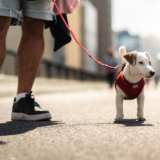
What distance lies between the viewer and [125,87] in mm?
2949

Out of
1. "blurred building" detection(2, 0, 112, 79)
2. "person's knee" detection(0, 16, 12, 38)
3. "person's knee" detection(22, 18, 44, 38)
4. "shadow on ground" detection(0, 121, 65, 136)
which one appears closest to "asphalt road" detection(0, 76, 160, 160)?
"shadow on ground" detection(0, 121, 65, 136)

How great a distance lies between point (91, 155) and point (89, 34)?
143ft

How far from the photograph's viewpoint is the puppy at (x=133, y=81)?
2938 millimetres

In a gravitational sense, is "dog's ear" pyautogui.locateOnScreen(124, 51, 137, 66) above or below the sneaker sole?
above

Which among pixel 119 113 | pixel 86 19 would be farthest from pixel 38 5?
pixel 86 19

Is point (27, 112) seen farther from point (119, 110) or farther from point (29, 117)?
point (119, 110)

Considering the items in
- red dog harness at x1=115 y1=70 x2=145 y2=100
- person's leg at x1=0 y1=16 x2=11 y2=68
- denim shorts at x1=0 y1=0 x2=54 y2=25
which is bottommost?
red dog harness at x1=115 y1=70 x2=145 y2=100

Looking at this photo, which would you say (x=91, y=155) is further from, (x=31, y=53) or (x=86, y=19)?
(x=86, y=19)

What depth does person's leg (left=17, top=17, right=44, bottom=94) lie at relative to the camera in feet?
9.91

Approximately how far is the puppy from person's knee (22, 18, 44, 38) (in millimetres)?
791

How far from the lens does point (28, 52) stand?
305 centimetres

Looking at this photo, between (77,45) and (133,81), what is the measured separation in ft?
103

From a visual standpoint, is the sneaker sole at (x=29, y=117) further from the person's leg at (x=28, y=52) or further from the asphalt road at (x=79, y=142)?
the asphalt road at (x=79, y=142)

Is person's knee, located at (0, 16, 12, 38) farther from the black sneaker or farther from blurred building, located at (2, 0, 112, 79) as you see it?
blurred building, located at (2, 0, 112, 79)
